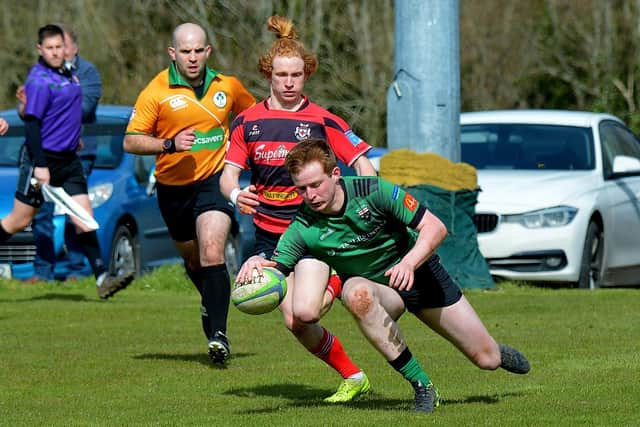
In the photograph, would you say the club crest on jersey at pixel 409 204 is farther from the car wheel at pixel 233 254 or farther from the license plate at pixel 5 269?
the car wheel at pixel 233 254

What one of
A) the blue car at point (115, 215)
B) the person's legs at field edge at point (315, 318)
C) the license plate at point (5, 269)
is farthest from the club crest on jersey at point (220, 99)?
the license plate at point (5, 269)

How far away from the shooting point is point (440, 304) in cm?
806

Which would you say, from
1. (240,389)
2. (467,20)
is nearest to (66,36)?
(240,389)

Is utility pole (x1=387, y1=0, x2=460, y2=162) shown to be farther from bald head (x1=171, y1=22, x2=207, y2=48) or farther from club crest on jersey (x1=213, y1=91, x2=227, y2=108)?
bald head (x1=171, y1=22, x2=207, y2=48)

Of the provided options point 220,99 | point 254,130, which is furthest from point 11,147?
point 254,130

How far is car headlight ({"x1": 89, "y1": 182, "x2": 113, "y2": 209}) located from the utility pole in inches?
113

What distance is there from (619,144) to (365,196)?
9108mm

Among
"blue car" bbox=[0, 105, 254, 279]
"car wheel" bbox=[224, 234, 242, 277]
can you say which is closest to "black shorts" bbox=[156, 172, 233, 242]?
"blue car" bbox=[0, 105, 254, 279]

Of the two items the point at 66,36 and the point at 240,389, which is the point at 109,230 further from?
the point at 240,389

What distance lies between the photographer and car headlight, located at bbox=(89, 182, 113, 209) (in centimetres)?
1545

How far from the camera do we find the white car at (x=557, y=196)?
14.6 metres

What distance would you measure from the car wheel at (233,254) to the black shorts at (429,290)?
8.81 metres

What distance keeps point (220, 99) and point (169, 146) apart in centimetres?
66

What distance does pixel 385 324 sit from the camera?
784 cm
